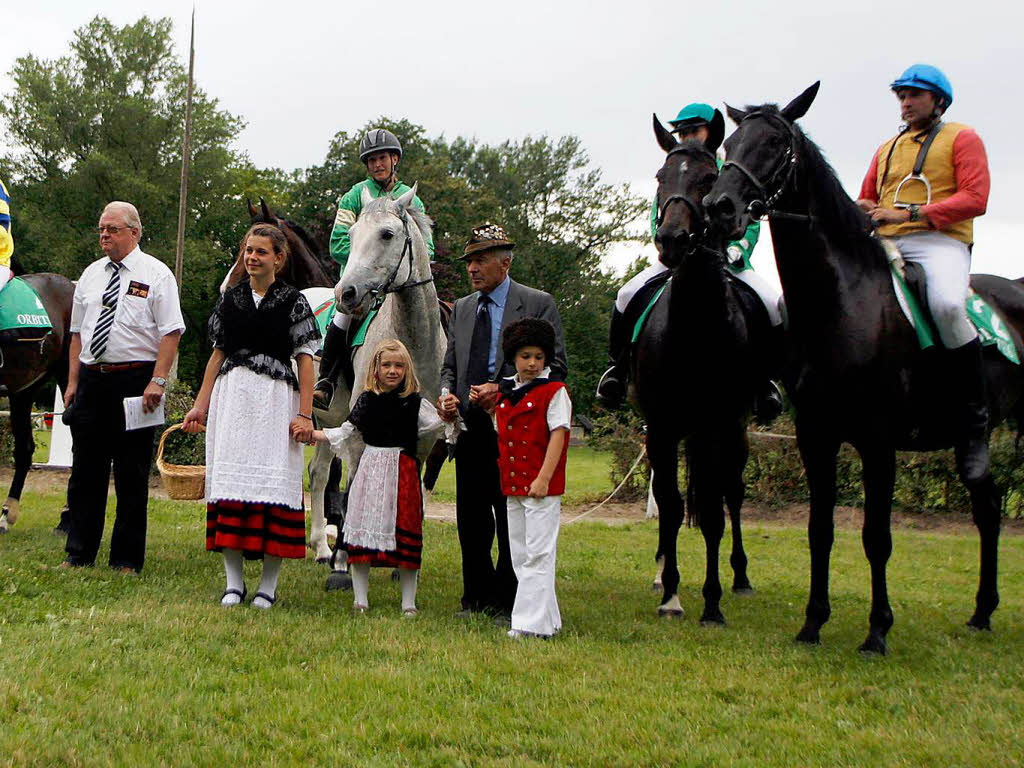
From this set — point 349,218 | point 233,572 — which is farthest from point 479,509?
point 349,218

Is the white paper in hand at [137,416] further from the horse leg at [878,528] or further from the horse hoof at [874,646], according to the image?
the horse hoof at [874,646]

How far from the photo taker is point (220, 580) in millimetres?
7277

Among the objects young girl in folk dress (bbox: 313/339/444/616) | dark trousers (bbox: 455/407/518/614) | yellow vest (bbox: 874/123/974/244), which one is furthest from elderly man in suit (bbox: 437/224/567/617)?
yellow vest (bbox: 874/123/974/244)

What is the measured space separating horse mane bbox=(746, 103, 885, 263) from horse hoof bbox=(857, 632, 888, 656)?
→ 2233 mm

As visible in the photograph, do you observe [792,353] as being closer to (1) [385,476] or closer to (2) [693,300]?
(2) [693,300]

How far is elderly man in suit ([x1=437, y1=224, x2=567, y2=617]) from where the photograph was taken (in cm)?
640

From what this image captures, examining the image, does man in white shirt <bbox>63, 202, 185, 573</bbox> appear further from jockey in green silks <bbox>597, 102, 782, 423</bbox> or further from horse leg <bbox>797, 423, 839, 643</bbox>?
horse leg <bbox>797, 423, 839, 643</bbox>

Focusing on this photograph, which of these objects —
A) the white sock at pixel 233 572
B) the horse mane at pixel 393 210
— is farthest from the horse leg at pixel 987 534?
the white sock at pixel 233 572

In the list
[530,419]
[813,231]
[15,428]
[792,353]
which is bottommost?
[15,428]

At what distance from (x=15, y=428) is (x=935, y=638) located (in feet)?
28.9

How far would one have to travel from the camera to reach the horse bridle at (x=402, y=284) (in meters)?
6.71

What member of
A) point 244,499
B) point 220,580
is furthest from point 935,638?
point 220,580

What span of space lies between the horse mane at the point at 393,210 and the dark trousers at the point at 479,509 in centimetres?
157

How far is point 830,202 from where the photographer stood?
5.82 meters
